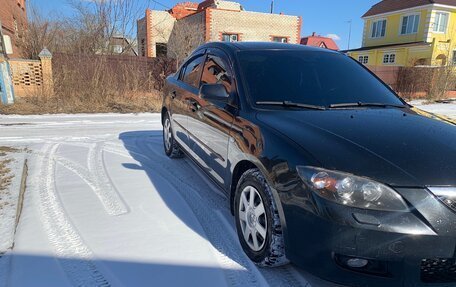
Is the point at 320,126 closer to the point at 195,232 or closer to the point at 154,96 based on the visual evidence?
the point at 195,232

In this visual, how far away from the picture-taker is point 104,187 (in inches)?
165

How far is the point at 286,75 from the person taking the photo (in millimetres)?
3312

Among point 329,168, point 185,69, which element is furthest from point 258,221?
point 185,69

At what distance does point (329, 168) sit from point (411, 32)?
121ft

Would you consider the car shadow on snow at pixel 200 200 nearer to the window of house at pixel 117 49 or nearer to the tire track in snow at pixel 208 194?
the tire track in snow at pixel 208 194

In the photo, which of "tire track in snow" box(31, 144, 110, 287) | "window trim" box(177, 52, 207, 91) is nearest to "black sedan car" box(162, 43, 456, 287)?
"window trim" box(177, 52, 207, 91)

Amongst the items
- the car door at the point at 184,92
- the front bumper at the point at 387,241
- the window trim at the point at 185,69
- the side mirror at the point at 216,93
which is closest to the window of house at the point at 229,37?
the window trim at the point at 185,69

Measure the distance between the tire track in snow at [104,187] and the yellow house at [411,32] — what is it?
29.6 m

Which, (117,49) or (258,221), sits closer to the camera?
(258,221)

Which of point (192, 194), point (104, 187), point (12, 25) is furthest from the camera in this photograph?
point (12, 25)

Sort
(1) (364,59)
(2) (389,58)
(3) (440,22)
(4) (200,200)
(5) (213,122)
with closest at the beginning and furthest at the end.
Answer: (5) (213,122) < (4) (200,200) < (3) (440,22) < (2) (389,58) < (1) (364,59)

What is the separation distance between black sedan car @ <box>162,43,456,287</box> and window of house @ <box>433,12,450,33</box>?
34.3 metres

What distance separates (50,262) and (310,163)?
2.07 metres

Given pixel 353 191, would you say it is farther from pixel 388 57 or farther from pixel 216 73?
pixel 388 57
